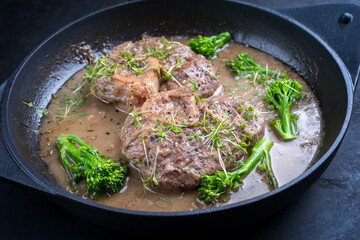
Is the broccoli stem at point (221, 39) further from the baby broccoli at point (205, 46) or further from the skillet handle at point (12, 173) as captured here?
the skillet handle at point (12, 173)

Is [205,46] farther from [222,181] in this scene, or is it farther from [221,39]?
[222,181]

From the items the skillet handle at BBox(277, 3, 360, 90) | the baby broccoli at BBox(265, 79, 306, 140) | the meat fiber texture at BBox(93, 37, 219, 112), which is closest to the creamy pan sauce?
the baby broccoli at BBox(265, 79, 306, 140)

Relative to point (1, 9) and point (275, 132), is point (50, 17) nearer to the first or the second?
point (1, 9)

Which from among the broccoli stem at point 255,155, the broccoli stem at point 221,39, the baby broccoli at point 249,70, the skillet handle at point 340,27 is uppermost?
the skillet handle at point 340,27

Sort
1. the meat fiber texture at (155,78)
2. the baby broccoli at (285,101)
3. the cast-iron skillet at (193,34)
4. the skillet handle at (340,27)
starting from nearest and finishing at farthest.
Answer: the cast-iron skillet at (193,34)
the baby broccoli at (285,101)
the skillet handle at (340,27)
the meat fiber texture at (155,78)

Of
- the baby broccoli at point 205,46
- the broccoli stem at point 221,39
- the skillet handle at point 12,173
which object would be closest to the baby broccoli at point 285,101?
the baby broccoli at point 205,46

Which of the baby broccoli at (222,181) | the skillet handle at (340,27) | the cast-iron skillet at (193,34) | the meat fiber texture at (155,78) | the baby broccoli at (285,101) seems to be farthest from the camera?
the meat fiber texture at (155,78)

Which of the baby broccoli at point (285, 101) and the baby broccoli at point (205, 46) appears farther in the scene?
the baby broccoli at point (205, 46)
